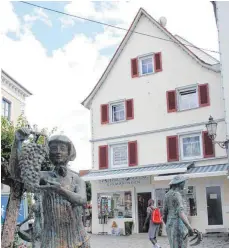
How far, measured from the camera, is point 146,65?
83.7ft

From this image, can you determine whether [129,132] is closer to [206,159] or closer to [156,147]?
[156,147]

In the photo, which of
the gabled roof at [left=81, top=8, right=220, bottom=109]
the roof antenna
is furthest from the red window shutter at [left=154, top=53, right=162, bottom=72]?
the roof antenna

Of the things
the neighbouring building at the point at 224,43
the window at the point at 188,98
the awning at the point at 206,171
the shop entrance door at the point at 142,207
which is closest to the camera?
the neighbouring building at the point at 224,43

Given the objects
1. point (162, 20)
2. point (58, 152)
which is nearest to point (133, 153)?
point (162, 20)

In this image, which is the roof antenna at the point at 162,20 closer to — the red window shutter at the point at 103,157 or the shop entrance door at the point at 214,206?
the red window shutter at the point at 103,157

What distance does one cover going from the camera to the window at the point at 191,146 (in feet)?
75.0

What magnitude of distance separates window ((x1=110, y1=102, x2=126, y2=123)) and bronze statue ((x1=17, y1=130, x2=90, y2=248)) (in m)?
22.6

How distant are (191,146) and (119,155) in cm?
446

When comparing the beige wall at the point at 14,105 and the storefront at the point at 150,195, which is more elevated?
the beige wall at the point at 14,105

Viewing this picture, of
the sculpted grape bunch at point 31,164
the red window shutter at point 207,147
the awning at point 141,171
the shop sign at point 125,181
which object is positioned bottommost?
the sculpted grape bunch at point 31,164

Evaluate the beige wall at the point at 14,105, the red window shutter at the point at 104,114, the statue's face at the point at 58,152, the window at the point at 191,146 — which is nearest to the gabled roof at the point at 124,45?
the red window shutter at the point at 104,114

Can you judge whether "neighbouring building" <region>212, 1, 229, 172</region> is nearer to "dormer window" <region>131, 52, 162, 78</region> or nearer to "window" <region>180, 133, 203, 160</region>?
"window" <region>180, 133, 203, 160</region>

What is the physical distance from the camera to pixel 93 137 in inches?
1045

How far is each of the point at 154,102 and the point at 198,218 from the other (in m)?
6.74
